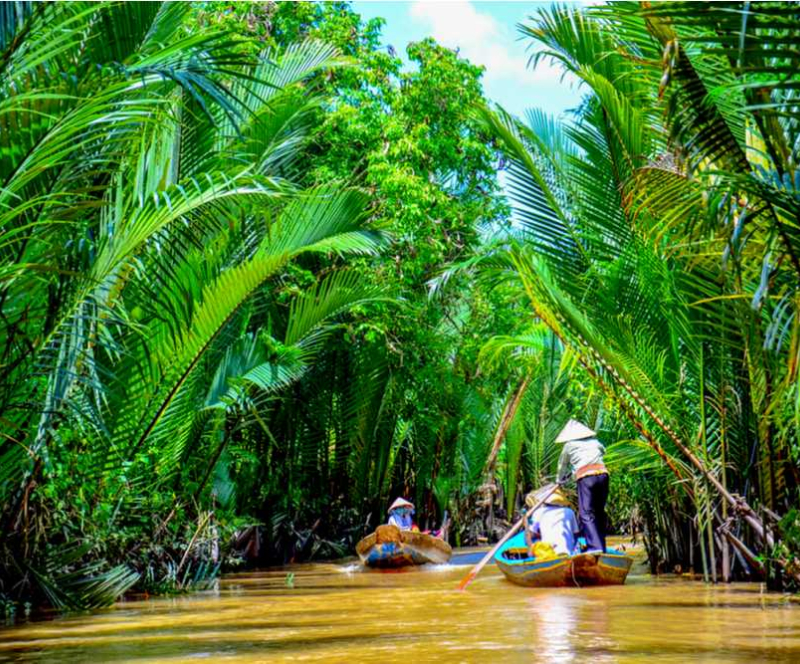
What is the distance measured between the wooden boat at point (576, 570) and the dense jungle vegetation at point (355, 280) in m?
0.85

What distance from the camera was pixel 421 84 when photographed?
66.9 ft

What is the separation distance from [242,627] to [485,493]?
17.3 m

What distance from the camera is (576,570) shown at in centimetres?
1250

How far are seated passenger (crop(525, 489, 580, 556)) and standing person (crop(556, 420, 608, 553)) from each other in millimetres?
206

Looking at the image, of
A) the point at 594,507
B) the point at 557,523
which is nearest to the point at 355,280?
the point at 557,523

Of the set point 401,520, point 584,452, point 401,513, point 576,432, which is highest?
point 576,432

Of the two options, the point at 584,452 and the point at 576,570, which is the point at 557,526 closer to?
the point at 584,452

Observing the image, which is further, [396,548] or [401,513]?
[401,513]

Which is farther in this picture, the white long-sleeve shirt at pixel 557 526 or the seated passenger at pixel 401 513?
the seated passenger at pixel 401 513

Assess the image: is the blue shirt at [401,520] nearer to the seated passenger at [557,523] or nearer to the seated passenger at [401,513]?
the seated passenger at [401,513]

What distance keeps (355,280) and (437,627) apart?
7958 millimetres

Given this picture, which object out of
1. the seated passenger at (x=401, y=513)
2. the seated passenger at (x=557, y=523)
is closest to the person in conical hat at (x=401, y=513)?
the seated passenger at (x=401, y=513)

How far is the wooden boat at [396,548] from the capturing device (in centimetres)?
1728

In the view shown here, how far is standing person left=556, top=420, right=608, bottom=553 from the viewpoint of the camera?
13.3 metres
